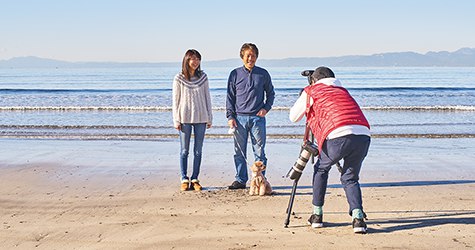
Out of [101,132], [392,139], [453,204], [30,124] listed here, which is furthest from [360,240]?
[30,124]

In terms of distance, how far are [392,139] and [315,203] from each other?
8.39m

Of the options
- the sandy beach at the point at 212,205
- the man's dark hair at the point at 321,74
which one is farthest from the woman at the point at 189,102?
the man's dark hair at the point at 321,74

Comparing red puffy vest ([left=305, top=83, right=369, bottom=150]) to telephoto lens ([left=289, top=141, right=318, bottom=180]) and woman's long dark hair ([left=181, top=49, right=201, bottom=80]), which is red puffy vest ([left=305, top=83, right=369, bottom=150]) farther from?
woman's long dark hair ([left=181, top=49, right=201, bottom=80])

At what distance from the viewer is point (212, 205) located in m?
7.01

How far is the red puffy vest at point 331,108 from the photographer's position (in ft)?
18.1

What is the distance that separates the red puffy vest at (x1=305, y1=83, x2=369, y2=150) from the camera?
5.51m

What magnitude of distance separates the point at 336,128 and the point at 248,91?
8.27ft

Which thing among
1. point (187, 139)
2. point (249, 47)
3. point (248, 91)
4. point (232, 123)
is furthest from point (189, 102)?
point (249, 47)

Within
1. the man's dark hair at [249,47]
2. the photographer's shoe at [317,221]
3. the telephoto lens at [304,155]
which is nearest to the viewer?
the telephoto lens at [304,155]

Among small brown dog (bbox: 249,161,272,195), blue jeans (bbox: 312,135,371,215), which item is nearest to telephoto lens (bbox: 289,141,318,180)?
blue jeans (bbox: 312,135,371,215)

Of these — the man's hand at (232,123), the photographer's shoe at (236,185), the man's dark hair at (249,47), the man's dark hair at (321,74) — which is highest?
the man's dark hair at (249,47)

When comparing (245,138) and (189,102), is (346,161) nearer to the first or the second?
(245,138)

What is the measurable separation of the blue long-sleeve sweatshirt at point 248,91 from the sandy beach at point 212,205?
1031 mm

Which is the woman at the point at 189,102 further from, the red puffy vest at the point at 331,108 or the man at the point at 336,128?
the red puffy vest at the point at 331,108
